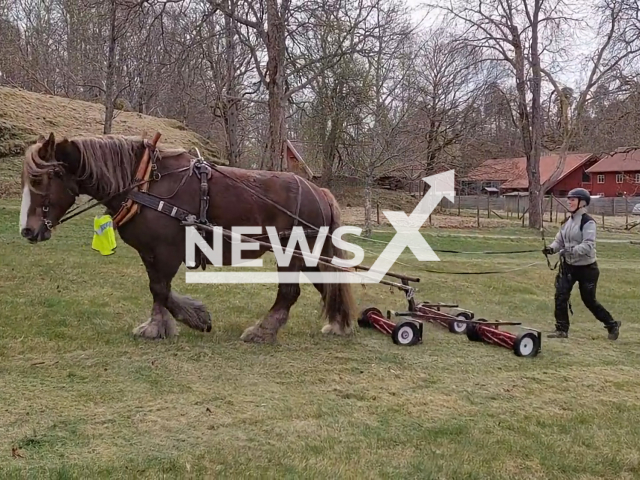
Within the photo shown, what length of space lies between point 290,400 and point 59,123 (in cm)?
1982

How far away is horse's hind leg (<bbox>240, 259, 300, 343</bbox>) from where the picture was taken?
19.5 ft

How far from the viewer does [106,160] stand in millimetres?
5367

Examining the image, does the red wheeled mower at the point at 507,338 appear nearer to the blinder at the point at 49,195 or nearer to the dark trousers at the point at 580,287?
the dark trousers at the point at 580,287

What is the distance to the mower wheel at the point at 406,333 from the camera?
241 inches

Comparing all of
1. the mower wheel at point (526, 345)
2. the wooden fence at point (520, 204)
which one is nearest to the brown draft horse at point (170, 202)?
the mower wheel at point (526, 345)

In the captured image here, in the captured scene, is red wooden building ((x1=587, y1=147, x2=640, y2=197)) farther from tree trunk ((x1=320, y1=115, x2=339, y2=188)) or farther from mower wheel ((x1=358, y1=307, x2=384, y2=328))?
mower wheel ((x1=358, y1=307, x2=384, y2=328))

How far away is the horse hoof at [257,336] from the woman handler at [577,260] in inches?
128

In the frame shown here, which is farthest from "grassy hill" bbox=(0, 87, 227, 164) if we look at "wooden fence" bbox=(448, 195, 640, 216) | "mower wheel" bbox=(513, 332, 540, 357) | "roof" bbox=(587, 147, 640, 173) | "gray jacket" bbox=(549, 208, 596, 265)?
"roof" bbox=(587, 147, 640, 173)

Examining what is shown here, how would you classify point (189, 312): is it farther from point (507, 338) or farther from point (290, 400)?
point (507, 338)

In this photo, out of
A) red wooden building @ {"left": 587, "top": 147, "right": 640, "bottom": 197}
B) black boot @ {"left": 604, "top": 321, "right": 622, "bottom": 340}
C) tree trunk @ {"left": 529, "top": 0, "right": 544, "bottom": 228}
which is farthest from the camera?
red wooden building @ {"left": 587, "top": 147, "right": 640, "bottom": 197}

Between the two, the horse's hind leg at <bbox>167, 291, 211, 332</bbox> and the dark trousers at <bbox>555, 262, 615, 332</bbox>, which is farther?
the dark trousers at <bbox>555, 262, 615, 332</bbox>

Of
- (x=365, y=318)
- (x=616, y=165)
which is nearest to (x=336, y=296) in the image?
(x=365, y=318)

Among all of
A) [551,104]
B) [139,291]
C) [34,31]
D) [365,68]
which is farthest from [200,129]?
[139,291]

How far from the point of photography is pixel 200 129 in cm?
3503
